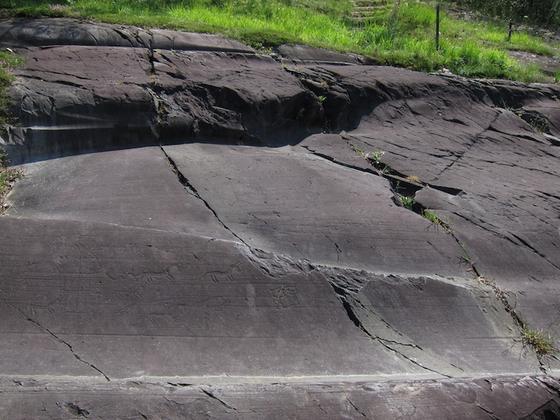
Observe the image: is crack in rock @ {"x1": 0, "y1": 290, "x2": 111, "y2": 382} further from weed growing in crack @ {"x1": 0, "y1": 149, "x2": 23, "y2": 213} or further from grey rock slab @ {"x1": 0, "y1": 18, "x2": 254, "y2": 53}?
grey rock slab @ {"x1": 0, "y1": 18, "x2": 254, "y2": 53}

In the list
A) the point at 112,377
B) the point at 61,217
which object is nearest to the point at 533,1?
the point at 61,217

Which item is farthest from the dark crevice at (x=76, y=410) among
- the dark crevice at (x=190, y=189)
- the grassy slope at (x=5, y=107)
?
the grassy slope at (x=5, y=107)

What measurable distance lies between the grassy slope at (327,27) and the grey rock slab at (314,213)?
274cm

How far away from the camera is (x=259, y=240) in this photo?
509 centimetres

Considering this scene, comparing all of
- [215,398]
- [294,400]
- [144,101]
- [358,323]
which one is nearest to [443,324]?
[358,323]

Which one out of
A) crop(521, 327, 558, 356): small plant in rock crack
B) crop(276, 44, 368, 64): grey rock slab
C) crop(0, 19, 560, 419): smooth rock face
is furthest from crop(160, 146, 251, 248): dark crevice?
crop(276, 44, 368, 64): grey rock slab

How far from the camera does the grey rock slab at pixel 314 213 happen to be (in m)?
5.21

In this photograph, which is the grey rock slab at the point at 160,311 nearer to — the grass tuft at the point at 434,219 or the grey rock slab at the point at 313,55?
the grass tuft at the point at 434,219

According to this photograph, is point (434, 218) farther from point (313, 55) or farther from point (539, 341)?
point (313, 55)

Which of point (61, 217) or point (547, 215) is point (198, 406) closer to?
point (61, 217)

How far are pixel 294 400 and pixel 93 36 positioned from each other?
5275mm

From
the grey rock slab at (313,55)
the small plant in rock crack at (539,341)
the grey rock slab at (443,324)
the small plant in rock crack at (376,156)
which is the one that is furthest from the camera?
the grey rock slab at (313,55)

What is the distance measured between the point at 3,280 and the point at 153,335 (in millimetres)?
1073

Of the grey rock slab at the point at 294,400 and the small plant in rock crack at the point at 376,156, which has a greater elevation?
the small plant in rock crack at the point at 376,156
